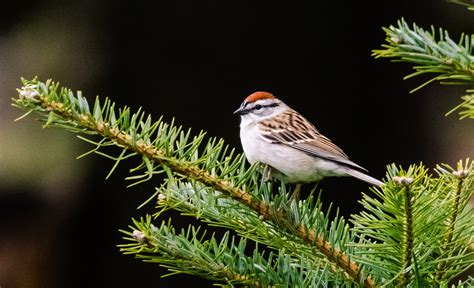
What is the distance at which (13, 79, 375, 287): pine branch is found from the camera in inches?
46.0

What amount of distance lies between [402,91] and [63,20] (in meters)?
1.70

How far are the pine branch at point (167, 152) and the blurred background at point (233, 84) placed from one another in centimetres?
192

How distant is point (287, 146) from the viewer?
2314 millimetres

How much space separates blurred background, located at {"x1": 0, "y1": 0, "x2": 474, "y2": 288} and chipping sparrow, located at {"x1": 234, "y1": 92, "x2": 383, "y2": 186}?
0.68m

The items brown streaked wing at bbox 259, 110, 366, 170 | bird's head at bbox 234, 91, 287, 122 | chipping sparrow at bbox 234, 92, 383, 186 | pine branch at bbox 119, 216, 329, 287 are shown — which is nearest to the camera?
pine branch at bbox 119, 216, 329, 287

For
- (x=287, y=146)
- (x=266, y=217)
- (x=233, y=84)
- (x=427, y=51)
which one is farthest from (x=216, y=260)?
(x=233, y=84)

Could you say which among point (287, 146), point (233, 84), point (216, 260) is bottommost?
point (216, 260)

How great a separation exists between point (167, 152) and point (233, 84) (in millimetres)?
2123

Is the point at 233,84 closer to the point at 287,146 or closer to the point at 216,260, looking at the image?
the point at 287,146

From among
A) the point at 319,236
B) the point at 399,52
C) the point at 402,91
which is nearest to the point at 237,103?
the point at 402,91

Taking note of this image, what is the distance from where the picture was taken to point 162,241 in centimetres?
130

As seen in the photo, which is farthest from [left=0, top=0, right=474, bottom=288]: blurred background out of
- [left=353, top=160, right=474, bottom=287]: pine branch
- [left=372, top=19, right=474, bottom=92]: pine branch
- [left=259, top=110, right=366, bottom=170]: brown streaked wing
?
[left=372, top=19, right=474, bottom=92]: pine branch

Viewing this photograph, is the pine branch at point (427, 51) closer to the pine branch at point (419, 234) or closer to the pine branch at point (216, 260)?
the pine branch at point (419, 234)

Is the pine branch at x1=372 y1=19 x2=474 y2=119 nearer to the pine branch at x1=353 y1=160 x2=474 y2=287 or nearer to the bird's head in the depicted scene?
the pine branch at x1=353 y1=160 x2=474 y2=287
